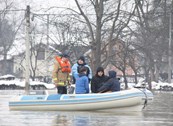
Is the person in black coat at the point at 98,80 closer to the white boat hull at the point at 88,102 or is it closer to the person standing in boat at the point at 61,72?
the white boat hull at the point at 88,102

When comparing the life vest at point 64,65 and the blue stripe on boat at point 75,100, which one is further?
the life vest at point 64,65

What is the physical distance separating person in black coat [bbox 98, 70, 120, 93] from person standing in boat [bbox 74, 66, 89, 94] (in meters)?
0.47

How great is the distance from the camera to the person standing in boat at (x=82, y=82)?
67.9 feet

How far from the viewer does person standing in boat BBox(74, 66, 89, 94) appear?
2069cm

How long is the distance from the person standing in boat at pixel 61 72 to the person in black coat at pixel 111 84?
4.90ft

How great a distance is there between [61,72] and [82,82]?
1.26 meters

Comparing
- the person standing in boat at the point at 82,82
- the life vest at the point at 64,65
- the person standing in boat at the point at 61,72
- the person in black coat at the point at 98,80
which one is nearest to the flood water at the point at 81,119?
the person standing in boat at the point at 82,82

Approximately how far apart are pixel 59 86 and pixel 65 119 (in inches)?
179

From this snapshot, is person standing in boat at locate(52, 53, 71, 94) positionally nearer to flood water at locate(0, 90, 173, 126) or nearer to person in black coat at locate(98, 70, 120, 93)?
person in black coat at locate(98, 70, 120, 93)

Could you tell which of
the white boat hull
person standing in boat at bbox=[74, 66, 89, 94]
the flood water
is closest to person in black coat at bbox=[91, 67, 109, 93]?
person standing in boat at bbox=[74, 66, 89, 94]

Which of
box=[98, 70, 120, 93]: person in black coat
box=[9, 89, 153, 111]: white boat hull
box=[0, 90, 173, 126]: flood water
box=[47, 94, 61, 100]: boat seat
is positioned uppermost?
box=[98, 70, 120, 93]: person in black coat

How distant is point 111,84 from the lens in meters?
20.5

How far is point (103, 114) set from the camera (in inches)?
765

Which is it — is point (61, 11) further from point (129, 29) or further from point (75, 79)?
point (75, 79)
